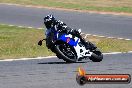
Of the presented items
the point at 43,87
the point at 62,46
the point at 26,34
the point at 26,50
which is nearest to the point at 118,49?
the point at 26,50

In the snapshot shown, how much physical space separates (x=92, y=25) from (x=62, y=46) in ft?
47.0

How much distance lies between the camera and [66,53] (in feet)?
54.1

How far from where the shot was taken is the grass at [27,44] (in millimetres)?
19408

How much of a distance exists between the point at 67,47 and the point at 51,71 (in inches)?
77.0

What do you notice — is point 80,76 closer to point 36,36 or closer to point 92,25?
point 36,36

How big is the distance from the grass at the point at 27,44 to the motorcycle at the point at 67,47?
8.01 ft

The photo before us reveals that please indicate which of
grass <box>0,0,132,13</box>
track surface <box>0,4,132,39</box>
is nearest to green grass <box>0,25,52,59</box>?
track surface <box>0,4,132,39</box>

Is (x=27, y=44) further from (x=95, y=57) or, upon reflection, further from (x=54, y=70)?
(x=54, y=70)

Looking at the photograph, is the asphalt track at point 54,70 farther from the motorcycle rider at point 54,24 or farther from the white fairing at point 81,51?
the motorcycle rider at point 54,24

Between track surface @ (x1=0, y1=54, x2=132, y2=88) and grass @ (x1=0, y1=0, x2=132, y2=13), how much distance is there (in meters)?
19.2

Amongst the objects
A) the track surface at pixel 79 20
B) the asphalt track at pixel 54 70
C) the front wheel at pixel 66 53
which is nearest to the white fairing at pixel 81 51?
the front wheel at pixel 66 53

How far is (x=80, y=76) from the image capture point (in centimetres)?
1020

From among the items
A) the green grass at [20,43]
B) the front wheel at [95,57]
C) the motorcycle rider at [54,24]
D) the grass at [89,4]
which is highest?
the motorcycle rider at [54,24]

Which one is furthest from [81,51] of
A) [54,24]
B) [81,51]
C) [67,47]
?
[54,24]
